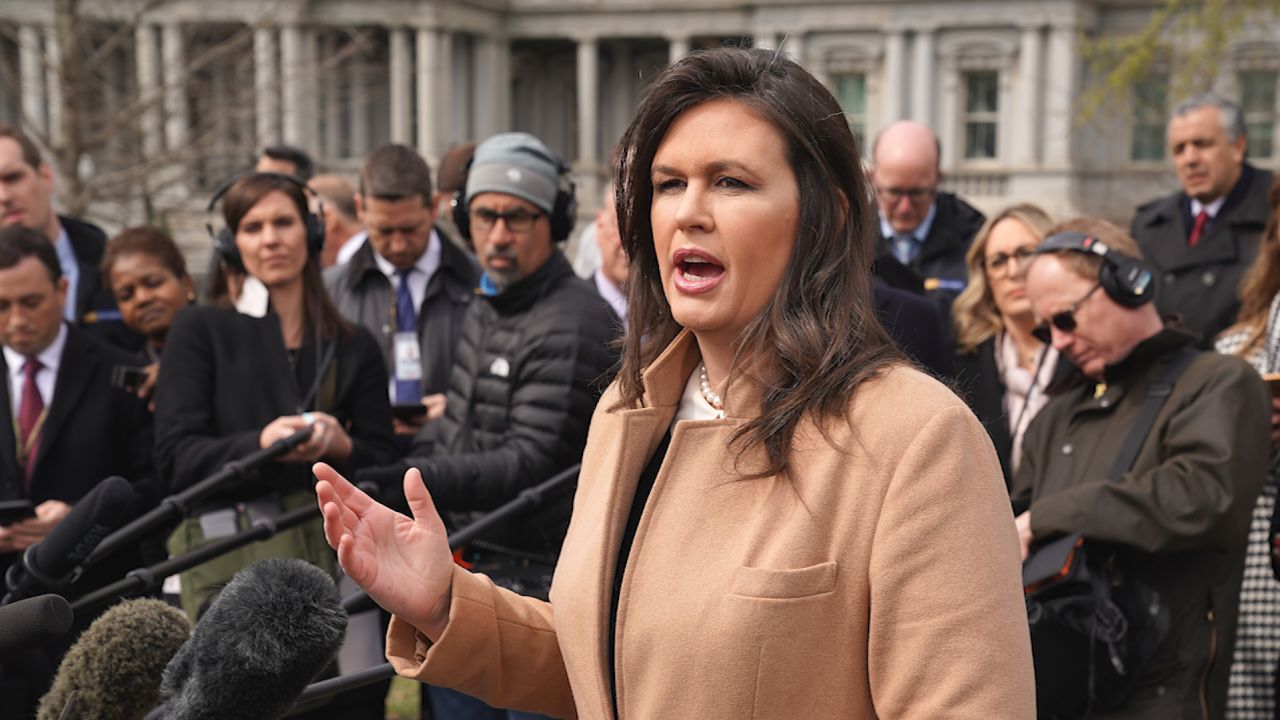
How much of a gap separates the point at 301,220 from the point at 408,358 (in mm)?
1338

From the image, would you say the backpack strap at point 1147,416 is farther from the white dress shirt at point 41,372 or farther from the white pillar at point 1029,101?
the white pillar at point 1029,101

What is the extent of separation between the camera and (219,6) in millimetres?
26469

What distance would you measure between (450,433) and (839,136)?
291 centimetres

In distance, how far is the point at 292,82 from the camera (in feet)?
56.2

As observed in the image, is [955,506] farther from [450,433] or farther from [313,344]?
[313,344]

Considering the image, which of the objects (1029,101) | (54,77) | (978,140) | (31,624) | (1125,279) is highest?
(1029,101)

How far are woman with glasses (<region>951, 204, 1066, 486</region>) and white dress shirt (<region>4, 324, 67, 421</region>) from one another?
342 cm

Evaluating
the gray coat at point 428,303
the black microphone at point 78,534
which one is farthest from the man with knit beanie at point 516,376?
the gray coat at point 428,303

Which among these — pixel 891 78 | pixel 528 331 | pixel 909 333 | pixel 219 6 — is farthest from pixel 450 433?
pixel 891 78

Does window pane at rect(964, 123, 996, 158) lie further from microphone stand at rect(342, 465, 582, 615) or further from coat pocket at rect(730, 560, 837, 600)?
coat pocket at rect(730, 560, 837, 600)

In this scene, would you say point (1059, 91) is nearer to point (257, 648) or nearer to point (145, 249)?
point (145, 249)

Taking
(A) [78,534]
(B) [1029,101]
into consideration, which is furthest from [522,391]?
(B) [1029,101]

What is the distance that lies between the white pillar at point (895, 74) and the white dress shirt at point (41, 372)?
3831 cm

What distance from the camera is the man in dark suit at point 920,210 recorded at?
7074mm
